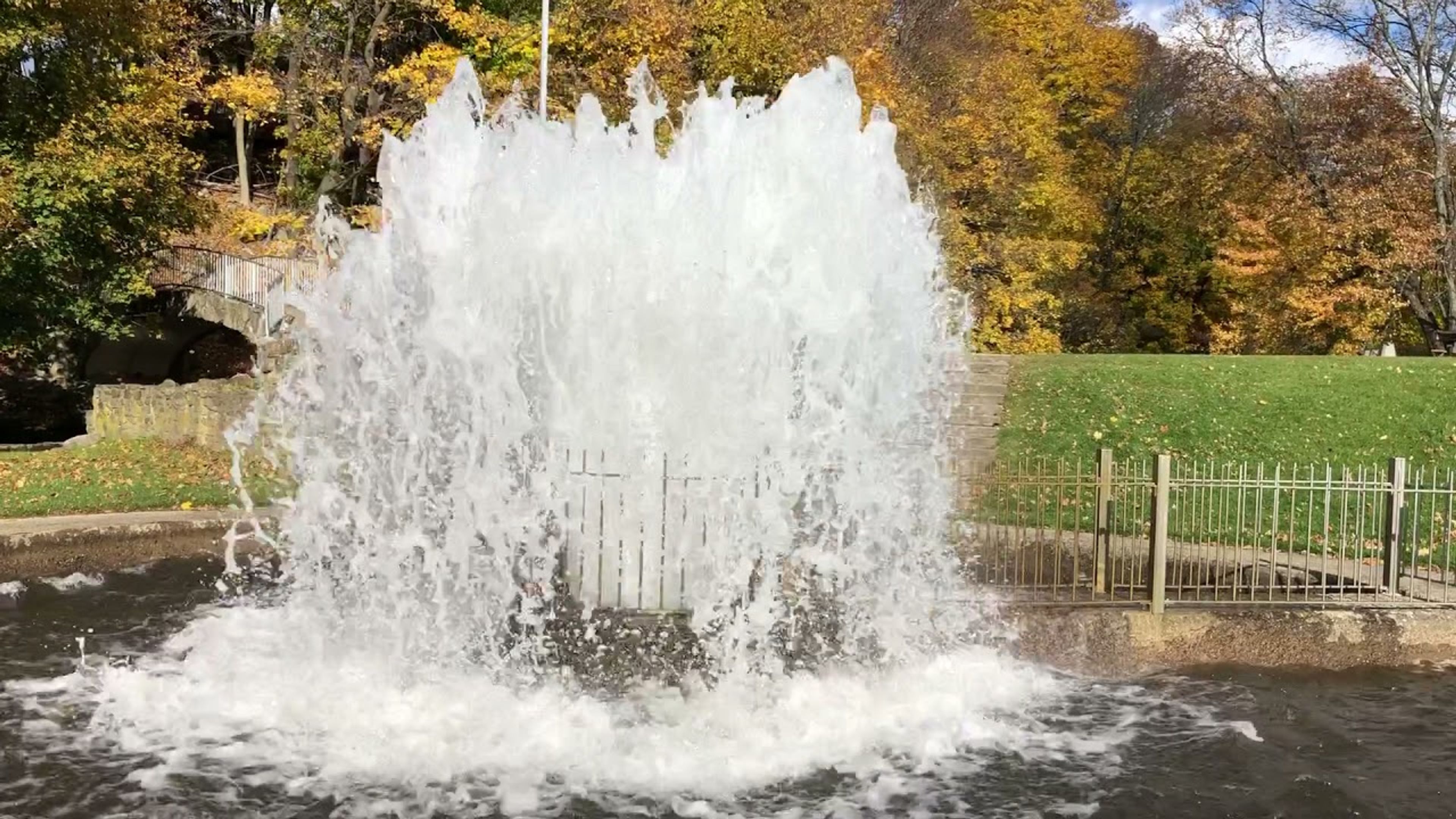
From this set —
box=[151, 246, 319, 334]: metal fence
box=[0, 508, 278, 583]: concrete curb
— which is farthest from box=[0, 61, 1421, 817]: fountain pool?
box=[151, 246, 319, 334]: metal fence

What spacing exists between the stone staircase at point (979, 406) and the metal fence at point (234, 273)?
14.8 metres

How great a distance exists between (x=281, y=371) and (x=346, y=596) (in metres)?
13.4

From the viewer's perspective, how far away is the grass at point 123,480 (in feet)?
46.3

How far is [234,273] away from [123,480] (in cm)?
1207

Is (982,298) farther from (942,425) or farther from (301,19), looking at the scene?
(301,19)

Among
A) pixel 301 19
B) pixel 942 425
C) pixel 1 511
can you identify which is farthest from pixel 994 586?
pixel 301 19

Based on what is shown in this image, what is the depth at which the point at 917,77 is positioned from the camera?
29.0 m

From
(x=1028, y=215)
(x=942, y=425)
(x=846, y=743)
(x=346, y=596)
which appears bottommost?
(x=846, y=743)

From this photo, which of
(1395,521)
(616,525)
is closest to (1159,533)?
(1395,521)

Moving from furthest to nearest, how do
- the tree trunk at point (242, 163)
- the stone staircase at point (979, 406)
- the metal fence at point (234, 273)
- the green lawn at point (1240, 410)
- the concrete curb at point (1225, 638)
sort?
the tree trunk at point (242, 163)
the metal fence at point (234, 273)
the stone staircase at point (979, 406)
the green lawn at point (1240, 410)
the concrete curb at point (1225, 638)

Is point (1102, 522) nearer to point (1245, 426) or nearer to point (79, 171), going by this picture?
point (1245, 426)

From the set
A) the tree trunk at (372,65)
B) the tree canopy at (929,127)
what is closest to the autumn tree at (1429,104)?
the tree canopy at (929,127)

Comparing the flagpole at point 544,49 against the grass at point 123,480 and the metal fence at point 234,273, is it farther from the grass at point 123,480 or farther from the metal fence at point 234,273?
the grass at point 123,480

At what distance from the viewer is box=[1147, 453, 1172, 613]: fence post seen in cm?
930
